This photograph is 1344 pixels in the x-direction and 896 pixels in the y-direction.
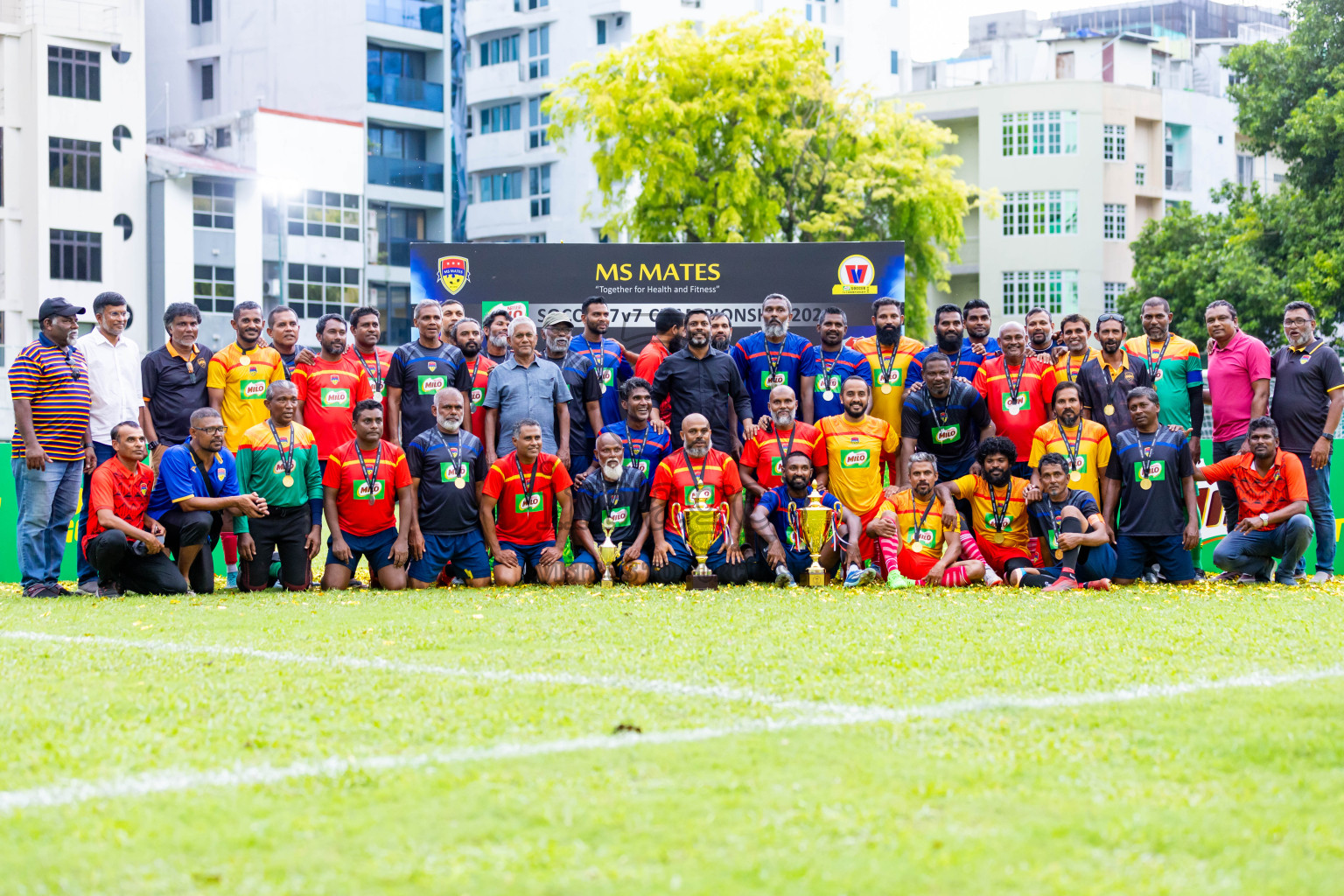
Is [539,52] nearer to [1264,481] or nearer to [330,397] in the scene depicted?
[330,397]

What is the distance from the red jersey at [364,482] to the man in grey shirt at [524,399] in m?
0.83

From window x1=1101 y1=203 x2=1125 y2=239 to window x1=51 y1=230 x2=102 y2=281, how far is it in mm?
33747

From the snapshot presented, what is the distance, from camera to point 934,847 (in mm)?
4199

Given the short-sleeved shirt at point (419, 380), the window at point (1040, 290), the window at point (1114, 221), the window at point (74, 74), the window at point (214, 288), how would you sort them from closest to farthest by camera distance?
the short-sleeved shirt at point (419, 380)
the window at point (74, 74)
the window at point (214, 288)
the window at point (1040, 290)
the window at point (1114, 221)

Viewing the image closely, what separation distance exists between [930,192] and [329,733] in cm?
3412

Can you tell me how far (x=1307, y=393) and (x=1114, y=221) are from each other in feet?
151

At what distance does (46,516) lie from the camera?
11.7 m

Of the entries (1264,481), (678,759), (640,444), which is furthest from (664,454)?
(678,759)

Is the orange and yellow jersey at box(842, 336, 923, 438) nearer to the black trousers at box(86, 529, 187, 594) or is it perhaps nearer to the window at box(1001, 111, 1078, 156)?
the black trousers at box(86, 529, 187, 594)

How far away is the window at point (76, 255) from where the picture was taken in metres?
48.0

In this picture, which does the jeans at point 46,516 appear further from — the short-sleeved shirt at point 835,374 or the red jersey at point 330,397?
the short-sleeved shirt at point 835,374

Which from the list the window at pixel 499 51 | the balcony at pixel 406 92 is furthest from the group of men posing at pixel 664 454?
the window at pixel 499 51

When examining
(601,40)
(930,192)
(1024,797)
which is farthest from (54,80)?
(1024,797)

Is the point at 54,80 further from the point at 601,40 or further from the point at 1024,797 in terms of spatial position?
the point at 1024,797
